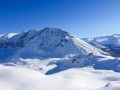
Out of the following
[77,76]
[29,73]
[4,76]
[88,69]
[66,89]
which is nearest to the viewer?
[66,89]

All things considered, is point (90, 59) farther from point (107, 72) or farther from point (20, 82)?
point (20, 82)

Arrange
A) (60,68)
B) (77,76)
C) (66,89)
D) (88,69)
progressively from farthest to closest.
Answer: (60,68) → (88,69) → (77,76) → (66,89)

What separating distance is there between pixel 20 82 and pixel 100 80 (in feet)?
125

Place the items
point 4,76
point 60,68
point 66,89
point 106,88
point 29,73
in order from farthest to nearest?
point 60,68, point 29,73, point 4,76, point 66,89, point 106,88

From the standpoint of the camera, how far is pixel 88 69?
141m

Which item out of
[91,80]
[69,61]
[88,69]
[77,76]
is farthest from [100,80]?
[69,61]

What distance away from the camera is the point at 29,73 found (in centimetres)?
11012

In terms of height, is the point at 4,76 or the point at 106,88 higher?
the point at 4,76

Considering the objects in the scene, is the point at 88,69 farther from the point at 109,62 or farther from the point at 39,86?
the point at 39,86

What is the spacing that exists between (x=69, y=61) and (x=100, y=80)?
2059 inches

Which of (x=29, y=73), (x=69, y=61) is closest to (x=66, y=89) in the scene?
(x=29, y=73)

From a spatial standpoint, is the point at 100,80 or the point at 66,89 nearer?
the point at 66,89

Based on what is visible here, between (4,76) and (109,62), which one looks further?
(109,62)

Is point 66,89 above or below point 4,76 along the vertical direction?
below
